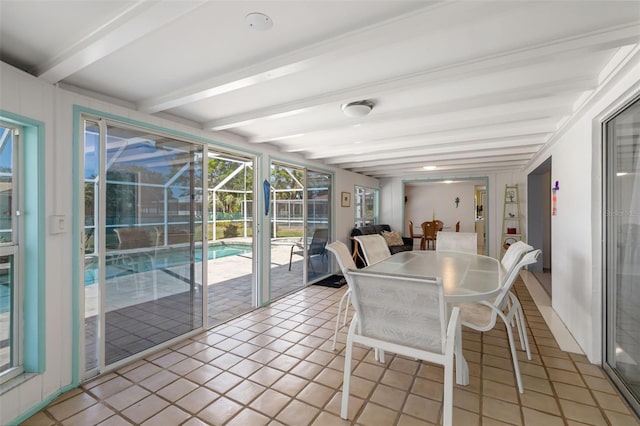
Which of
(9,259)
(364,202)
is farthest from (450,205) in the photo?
(9,259)

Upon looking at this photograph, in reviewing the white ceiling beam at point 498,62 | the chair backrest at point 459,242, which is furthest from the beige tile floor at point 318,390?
the white ceiling beam at point 498,62

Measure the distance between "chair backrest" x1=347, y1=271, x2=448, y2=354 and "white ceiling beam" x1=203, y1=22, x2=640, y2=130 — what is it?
1.27m

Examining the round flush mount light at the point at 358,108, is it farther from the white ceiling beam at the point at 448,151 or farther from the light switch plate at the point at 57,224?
the light switch plate at the point at 57,224

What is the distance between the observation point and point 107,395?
2008 mm

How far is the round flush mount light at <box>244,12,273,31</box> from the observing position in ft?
4.44

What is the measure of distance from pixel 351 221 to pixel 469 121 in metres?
3.58

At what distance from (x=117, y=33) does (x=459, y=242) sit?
4163mm

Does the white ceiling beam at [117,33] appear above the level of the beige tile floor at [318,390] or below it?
above

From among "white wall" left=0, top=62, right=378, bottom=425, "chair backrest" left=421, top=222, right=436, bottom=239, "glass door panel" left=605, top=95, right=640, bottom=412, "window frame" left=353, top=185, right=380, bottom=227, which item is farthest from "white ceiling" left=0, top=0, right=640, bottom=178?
"chair backrest" left=421, top=222, right=436, bottom=239

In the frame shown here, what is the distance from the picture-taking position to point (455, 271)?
8.80 ft

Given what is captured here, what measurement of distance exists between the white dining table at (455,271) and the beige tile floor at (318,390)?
26.6 inches

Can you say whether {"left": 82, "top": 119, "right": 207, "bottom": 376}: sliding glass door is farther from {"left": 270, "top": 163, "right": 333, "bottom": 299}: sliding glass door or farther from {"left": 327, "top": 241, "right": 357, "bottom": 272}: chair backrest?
{"left": 270, "top": 163, "right": 333, "bottom": 299}: sliding glass door

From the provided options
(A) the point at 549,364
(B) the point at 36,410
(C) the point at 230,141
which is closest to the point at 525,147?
(A) the point at 549,364

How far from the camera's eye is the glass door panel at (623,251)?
1.84 meters
